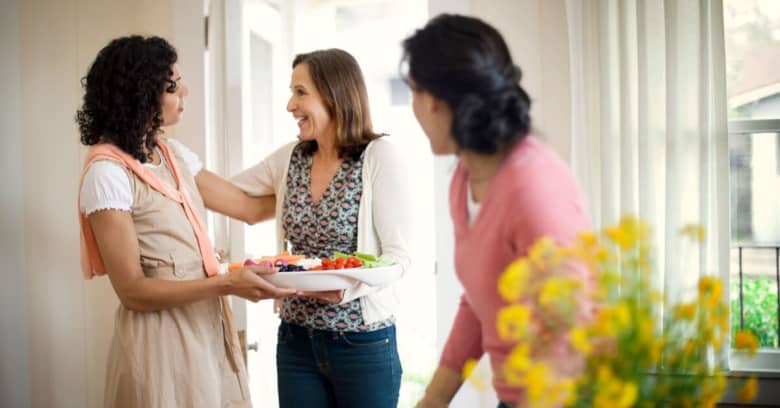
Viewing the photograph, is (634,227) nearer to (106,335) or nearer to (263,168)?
(263,168)

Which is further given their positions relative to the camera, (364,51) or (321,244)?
(364,51)

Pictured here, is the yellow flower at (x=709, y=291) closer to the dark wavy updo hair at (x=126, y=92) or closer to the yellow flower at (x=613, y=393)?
the yellow flower at (x=613, y=393)

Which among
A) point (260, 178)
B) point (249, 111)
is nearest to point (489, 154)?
point (260, 178)

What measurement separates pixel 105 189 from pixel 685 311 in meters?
1.34

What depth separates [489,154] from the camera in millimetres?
987

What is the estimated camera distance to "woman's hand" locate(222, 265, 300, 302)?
5.61ft

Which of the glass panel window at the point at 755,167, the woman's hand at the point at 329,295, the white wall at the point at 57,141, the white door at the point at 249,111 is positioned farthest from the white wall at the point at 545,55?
the white wall at the point at 57,141

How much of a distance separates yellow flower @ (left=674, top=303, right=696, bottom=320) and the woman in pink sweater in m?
0.19

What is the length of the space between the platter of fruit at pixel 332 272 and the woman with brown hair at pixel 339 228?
0.28 ft

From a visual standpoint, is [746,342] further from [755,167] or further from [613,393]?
[755,167]

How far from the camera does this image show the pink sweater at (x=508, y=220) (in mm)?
890

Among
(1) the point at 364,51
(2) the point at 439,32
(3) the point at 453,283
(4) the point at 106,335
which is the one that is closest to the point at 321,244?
(3) the point at 453,283

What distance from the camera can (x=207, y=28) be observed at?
2.61 metres

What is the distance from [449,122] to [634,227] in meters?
0.42
